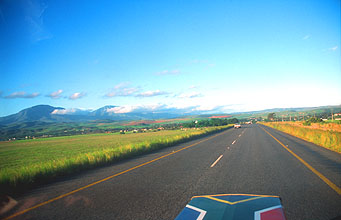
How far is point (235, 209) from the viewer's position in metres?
2.85

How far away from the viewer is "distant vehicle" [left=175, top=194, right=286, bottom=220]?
2568 mm

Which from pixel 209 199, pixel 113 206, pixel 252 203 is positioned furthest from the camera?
pixel 113 206

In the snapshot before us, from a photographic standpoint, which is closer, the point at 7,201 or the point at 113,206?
the point at 113,206

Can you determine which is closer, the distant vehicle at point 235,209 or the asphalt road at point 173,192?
the distant vehicle at point 235,209

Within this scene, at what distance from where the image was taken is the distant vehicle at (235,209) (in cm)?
257

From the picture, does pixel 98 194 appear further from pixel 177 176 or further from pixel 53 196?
pixel 177 176

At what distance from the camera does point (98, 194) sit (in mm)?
5621

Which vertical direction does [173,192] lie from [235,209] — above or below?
below

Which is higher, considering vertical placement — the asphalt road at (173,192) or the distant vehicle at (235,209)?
the distant vehicle at (235,209)

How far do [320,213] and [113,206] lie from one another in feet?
14.1

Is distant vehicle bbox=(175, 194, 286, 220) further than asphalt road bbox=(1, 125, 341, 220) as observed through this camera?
No

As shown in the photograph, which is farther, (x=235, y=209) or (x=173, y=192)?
(x=173, y=192)

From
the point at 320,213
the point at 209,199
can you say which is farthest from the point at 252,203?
the point at 320,213

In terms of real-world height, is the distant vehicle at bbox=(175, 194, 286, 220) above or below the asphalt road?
above
